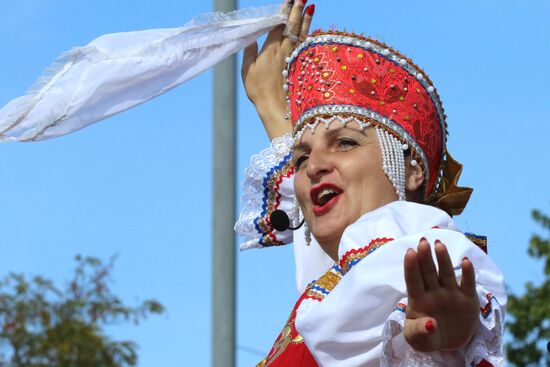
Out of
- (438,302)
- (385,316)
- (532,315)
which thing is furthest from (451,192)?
(532,315)

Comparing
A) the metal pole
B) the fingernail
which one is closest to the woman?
the fingernail

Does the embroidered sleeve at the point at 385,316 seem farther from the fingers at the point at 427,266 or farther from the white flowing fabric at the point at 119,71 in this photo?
the white flowing fabric at the point at 119,71

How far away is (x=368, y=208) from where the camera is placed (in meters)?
3.84

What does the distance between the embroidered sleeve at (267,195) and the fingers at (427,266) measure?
1552mm

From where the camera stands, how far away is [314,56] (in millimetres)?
4168

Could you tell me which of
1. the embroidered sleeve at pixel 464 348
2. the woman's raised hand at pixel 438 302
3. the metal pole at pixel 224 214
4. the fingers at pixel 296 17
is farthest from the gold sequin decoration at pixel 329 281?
the metal pole at pixel 224 214

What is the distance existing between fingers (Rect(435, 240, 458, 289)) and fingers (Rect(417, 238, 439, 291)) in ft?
0.05

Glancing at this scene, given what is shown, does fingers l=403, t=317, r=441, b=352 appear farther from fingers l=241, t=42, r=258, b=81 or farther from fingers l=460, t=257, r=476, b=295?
fingers l=241, t=42, r=258, b=81

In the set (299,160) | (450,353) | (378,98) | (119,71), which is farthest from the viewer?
(119,71)

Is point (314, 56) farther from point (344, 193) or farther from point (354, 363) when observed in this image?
point (354, 363)

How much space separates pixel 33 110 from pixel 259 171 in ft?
2.75

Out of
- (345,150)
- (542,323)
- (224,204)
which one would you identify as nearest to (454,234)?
(345,150)

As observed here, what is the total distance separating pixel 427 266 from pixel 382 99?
1.08 m

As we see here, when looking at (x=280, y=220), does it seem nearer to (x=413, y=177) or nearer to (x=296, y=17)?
(x=413, y=177)
